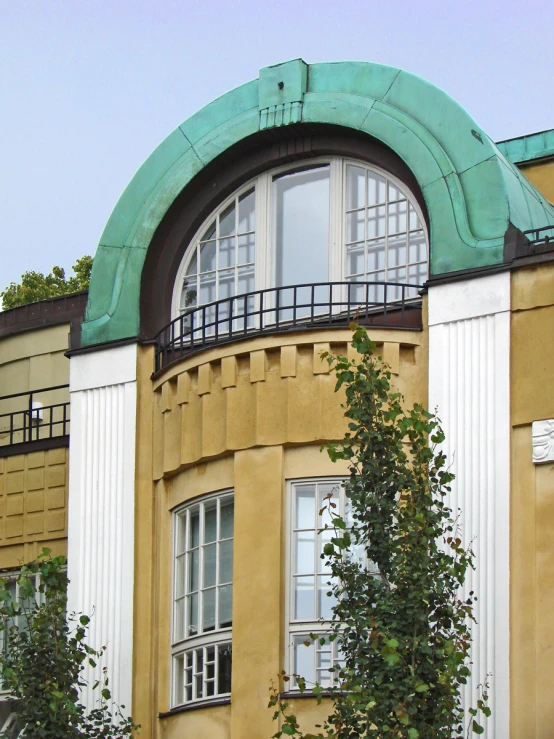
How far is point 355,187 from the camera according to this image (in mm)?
25250

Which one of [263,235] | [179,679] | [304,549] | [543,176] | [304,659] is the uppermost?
[543,176]

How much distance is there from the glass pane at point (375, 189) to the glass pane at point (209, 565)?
4.76 m

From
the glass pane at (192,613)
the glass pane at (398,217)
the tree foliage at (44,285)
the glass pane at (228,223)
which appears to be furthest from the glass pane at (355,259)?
the tree foliage at (44,285)

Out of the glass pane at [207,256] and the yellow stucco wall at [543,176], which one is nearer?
the glass pane at [207,256]

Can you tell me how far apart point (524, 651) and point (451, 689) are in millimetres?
3025

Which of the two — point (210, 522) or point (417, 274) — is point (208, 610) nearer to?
point (210, 522)

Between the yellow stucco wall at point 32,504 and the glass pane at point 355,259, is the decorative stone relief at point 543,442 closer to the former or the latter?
the glass pane at point 355,259

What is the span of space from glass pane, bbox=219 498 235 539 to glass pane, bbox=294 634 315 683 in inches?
65.9

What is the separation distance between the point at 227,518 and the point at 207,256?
3.87 metres

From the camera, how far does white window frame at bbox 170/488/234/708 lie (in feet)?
77.3

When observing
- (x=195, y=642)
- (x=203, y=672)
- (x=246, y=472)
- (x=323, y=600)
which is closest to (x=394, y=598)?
(x=323, y=600)

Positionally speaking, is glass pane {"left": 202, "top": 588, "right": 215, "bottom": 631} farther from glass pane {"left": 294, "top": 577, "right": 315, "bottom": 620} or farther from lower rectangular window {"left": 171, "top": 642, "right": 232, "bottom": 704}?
glass pane {"left": 294, "top": 577, "right": 315, "bottom": 620}

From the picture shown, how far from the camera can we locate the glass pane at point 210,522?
24141mm

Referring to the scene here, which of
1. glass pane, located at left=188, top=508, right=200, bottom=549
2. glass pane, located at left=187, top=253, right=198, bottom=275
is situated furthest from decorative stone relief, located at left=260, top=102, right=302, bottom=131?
glass pane, located at left=188, top=508, right=200, bottom=549
